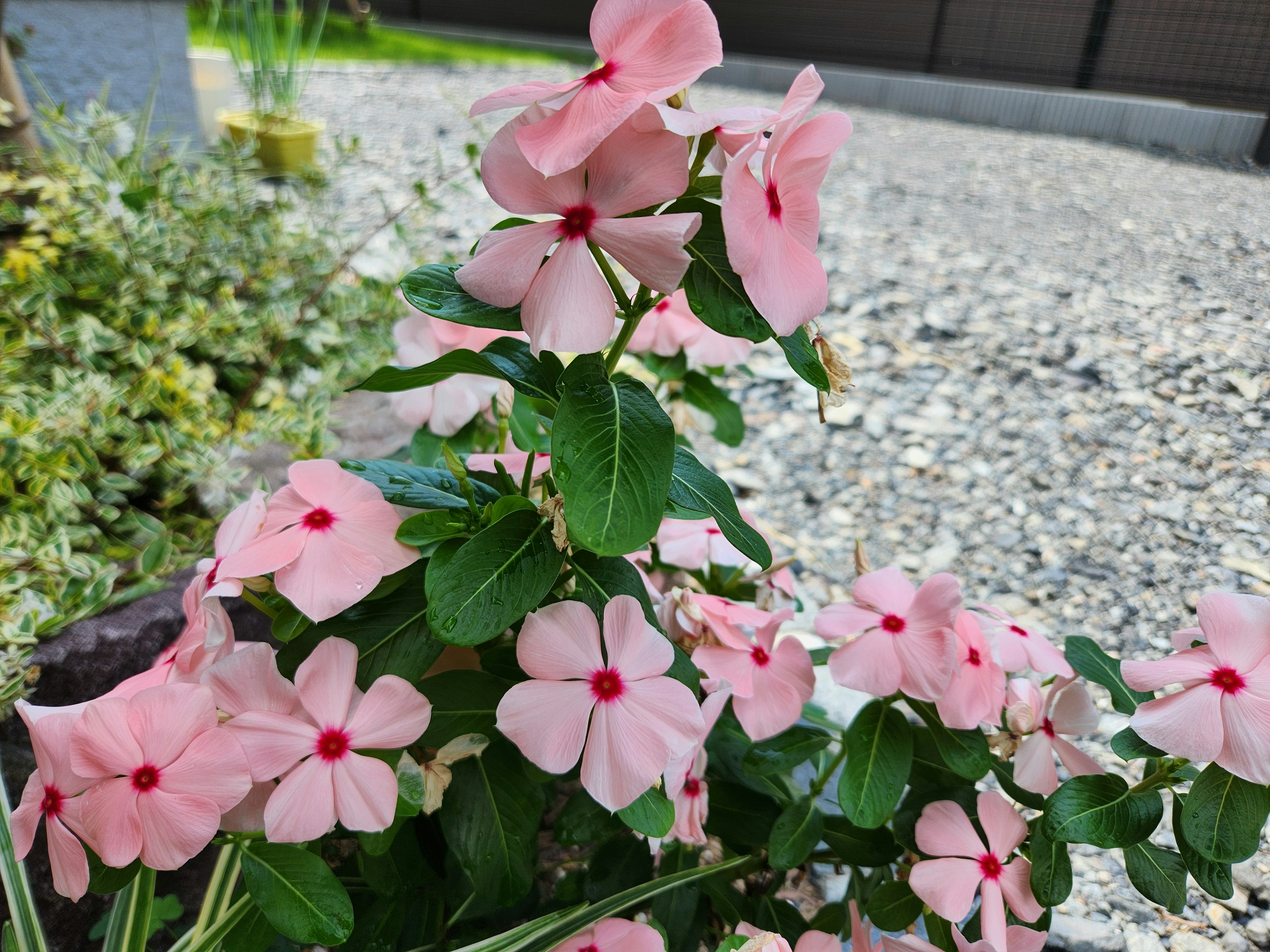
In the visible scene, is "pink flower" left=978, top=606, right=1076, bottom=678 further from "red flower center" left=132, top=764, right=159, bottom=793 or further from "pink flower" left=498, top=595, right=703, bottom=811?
"red flower center" left=132, top=764, right=159, bottom=793

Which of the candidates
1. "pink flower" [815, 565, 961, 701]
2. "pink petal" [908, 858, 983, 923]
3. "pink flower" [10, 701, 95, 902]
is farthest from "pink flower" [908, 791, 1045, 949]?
"pink flower" [10, 701, 95, 902]

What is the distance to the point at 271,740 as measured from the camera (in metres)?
0.59

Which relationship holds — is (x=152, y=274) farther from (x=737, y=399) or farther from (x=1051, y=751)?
(x=1051, y=751)

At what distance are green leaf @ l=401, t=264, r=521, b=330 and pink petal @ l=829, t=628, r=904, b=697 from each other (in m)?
0.41

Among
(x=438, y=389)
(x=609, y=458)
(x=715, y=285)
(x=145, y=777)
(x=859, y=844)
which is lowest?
(x=859, y=844)

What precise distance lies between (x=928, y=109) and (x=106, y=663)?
3.39 metres

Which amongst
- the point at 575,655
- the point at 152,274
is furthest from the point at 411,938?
the point at 152,274

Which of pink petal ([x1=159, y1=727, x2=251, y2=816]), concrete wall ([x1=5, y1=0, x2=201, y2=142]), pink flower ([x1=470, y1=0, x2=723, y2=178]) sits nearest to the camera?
pink flower ([x1=470, y1=0, x2=723, y2=178])

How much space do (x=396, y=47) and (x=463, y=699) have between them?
7682mm

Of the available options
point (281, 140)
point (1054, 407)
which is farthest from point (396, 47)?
point (1054, 407)

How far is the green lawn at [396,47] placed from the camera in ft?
20.2

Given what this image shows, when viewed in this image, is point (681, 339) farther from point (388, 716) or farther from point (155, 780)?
point (155, 780)

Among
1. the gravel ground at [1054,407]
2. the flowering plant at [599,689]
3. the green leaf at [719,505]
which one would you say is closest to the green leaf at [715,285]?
the flowering plant at [599,689]

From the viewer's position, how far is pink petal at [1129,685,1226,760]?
59cm
